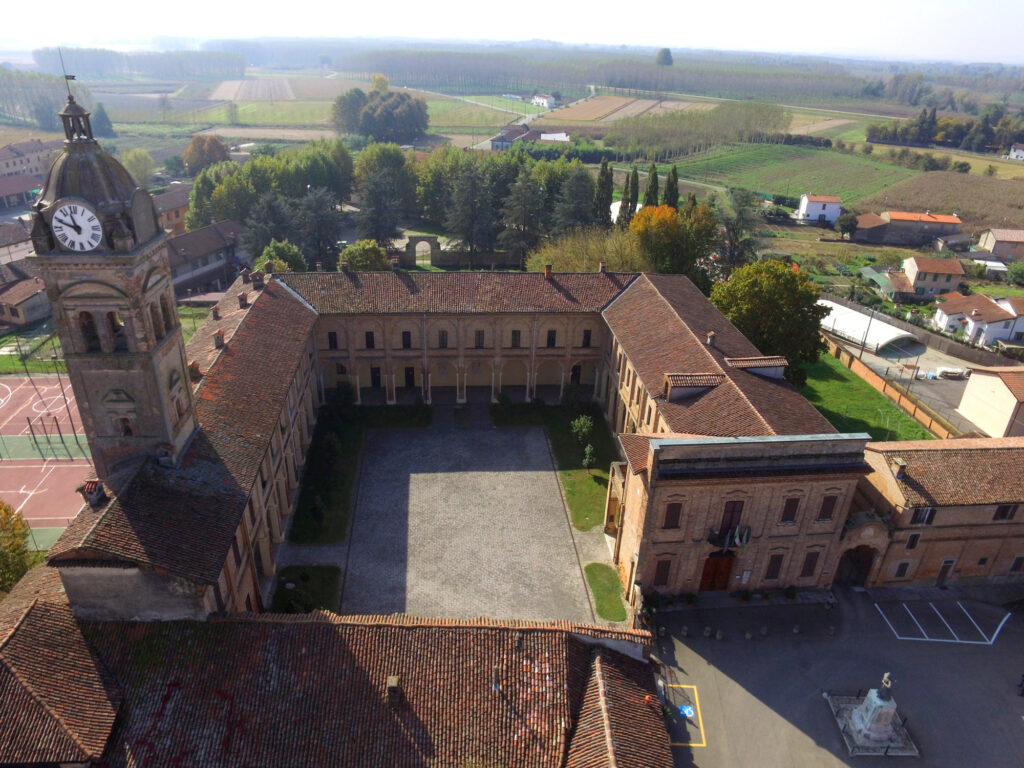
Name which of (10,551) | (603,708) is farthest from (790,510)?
(10,551)

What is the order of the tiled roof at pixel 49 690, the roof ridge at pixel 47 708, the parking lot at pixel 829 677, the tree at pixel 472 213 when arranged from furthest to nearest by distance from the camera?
the tree at pixel 472 213, the parking lot at pixel 829 677, the roof ridge at pixel 47 708, the tiled roof at pixel 49 690

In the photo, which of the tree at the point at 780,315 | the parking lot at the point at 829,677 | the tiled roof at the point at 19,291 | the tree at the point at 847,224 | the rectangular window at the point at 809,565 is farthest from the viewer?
the tree at the point at 847,224

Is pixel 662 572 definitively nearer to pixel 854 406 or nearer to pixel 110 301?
pixel 110 301

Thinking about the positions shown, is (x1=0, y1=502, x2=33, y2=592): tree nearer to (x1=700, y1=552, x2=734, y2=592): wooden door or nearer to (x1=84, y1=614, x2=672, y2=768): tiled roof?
(x1=84, y1=614, x2=672, y2=768): tiled roof

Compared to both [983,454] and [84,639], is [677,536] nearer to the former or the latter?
[983,454]

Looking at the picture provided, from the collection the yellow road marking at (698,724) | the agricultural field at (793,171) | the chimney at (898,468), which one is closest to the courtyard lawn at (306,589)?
the yellow road marking at (698,724)

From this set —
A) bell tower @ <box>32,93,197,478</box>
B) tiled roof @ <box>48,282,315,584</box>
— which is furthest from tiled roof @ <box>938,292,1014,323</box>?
bell tower @ <box>32,93,197,478</box>

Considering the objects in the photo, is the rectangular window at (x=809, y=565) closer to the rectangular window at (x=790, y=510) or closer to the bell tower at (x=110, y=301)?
the rectangular window at (x=790, y=510)
